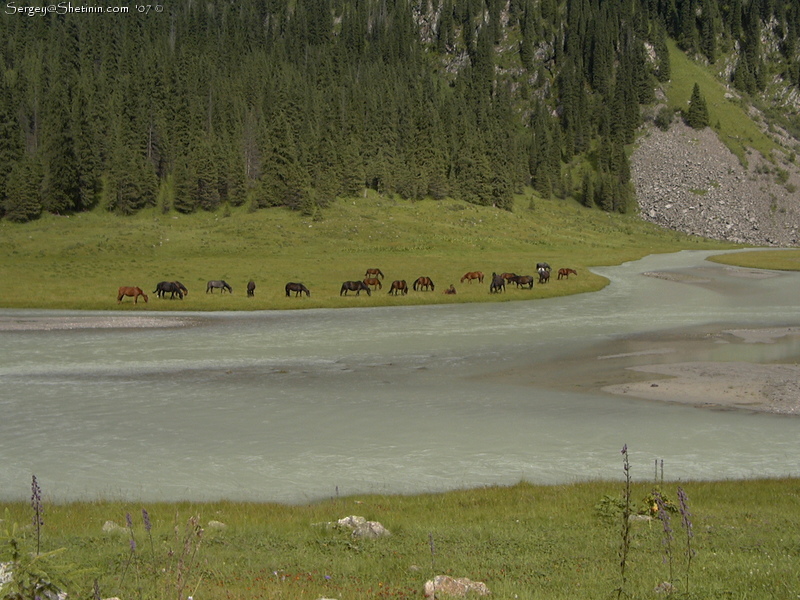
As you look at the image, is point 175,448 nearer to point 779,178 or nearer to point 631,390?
point 631,390

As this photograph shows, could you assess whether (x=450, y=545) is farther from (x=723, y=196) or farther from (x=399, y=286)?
(x=723, y=196)

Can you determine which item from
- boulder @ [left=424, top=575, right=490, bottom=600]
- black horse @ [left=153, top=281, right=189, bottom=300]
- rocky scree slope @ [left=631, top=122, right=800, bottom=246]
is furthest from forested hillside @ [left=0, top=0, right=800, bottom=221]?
boulder @ [left=424, top=575, right=490, bottom=600]

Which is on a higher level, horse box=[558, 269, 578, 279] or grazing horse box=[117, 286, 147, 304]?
horse box=[558, 269, 578, 279]

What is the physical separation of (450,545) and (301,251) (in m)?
83.5

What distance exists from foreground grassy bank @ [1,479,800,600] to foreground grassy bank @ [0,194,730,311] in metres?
39.4

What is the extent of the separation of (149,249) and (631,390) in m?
77.6

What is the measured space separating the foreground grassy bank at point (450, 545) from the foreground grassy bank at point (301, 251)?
39.4 m

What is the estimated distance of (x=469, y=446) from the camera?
18562mm

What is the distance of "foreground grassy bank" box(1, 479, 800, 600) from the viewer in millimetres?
8078

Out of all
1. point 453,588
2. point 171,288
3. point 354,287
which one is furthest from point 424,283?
point 453,588

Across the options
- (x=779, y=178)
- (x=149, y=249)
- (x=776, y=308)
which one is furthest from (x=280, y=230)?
(x=779, y=178)

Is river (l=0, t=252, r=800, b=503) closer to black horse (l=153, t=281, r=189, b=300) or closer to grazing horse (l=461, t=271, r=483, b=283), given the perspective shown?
black horse (l=153, t=281, r=189, b=300)

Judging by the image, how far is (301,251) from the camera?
303 feet

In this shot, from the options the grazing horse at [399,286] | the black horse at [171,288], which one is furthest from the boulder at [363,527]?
the grazing horse at [399,286]
